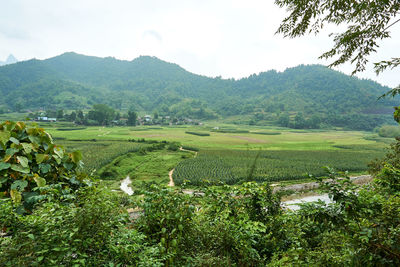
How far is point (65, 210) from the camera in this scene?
93.4 inches

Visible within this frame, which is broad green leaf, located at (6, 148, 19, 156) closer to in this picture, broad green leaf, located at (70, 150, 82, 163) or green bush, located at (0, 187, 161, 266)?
broad green leaf, located at (70, 150, 82, 163)

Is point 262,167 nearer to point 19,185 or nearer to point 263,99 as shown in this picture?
point 19,185

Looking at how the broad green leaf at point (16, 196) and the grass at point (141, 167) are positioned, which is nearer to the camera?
the broad green leaf at point (16, 196)

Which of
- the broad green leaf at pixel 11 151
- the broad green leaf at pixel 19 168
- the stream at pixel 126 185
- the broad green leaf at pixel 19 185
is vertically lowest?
the stream at pixel 126 185

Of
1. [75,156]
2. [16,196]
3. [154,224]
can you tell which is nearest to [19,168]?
[16,196]

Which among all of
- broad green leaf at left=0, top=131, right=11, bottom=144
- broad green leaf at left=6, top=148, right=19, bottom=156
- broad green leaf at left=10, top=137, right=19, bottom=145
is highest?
broad green leaf at left=0, top=131, right=11, bottom=144

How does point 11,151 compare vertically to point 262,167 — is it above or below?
above

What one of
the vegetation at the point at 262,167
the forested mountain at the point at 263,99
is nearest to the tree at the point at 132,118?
the forested mountain at the point at 263,99

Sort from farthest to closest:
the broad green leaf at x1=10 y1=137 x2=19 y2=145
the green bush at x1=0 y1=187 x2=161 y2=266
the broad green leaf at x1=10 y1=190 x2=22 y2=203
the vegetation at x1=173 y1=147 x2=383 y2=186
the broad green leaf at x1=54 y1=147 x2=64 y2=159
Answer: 1. the vegetation at x1=173 y1=147 x2=383 y2=186
2. the broad green leaf at x1=54 y1=147 x2=64 y2=159
3. the broad green leaf at x1=10 y1=137 x2=19 y2=145
4. the broad green leaf at x1=10 y1=190 x2=22 y2=203
5. the green bush at x1=0 y1=187 x2=161 y2=266

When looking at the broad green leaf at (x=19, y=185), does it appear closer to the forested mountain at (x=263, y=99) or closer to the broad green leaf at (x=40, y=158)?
the broad green leaf at (x=40, y=158)

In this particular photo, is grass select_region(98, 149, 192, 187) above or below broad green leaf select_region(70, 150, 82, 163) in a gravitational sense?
below

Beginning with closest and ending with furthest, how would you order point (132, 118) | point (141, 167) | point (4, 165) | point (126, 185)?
point (4, 165) → point (126, 185) → point (141, 167) → point (132, 118)

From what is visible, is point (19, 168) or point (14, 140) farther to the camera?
point (14, 140)

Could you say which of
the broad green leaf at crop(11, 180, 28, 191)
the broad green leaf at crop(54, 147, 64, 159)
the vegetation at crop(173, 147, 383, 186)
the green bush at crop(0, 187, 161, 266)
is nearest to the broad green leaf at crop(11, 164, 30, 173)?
the broad green leaf at crop(11, 180, 28, 191)
